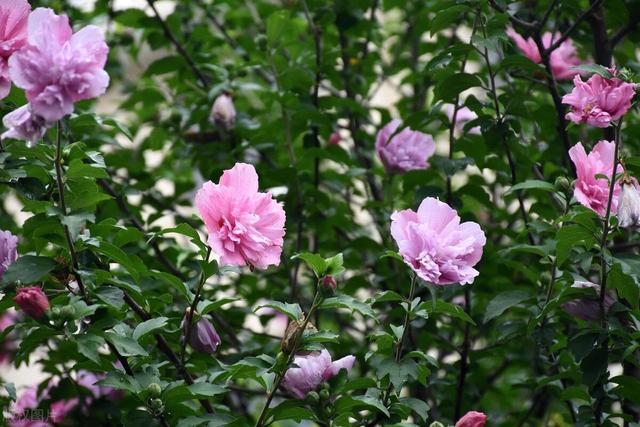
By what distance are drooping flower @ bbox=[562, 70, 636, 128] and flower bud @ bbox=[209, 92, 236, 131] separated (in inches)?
38.2

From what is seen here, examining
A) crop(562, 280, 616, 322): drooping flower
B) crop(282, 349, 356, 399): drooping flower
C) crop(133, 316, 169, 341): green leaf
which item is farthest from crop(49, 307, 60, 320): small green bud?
crop(562, 280, 616, 322): drooping flower

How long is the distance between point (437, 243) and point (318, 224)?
37.1 inches

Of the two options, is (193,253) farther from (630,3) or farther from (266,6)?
(630,3)

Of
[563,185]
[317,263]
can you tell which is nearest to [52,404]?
[317,263]

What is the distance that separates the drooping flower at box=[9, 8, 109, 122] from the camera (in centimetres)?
116

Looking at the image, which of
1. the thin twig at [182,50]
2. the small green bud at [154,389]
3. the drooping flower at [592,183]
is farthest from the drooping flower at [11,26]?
the thin twig at [182,50]

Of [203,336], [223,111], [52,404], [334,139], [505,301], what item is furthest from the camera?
[334,139]

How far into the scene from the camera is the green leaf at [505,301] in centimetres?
167

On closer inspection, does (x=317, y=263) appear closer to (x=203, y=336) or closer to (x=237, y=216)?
(x=237, y=216)

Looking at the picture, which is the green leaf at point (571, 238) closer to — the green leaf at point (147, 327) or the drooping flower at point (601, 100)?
the drooping flower at point (601, 100)

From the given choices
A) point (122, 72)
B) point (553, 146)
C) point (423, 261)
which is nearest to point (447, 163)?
point (553, 146)

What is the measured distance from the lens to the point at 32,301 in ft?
4.13

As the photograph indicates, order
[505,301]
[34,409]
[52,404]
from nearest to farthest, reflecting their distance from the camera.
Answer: [505,301] → [34,409] → [52,404]

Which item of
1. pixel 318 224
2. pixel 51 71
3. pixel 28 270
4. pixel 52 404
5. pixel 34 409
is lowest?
pixel 52 404
